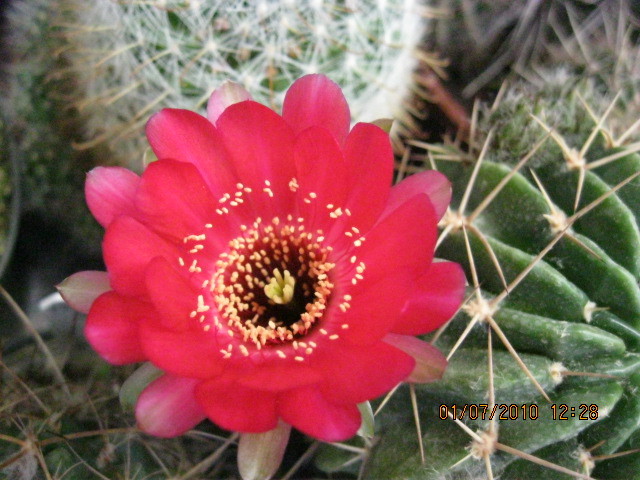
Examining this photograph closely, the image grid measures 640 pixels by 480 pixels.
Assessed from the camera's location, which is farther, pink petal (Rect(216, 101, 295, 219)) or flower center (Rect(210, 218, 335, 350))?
flower center (Rect(210, 218, 335, 350))

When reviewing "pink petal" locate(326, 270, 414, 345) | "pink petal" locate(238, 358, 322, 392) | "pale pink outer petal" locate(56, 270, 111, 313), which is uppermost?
"pink petal" locate(326, 270, 414, 345)

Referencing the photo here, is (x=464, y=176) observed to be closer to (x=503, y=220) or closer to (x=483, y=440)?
(x=503, y=220)

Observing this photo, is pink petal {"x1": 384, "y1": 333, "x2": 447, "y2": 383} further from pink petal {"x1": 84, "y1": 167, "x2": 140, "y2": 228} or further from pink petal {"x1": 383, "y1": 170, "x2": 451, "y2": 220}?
pink petal {"x1": 84, "y1": 167, "x2": 140, "y2": 228}

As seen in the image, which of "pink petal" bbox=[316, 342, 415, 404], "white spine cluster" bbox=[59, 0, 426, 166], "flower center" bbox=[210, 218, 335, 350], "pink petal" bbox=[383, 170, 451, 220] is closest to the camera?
"pink petal" bbox=[316, 342, 415, 404]

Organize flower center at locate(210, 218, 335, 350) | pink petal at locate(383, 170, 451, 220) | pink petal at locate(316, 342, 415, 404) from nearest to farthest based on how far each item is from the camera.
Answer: pink petal at locate(316, 342, 415, 404), pink petal at locate(383, 170, 451, 220), flower center at locate(210, 218, 335, 350)

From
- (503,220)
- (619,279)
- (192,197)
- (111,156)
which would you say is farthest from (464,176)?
(111,156)

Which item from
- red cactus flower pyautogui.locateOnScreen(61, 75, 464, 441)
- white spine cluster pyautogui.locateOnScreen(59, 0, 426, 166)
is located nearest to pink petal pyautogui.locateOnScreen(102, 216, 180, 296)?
red cactus flower pyautogui.locateOnScreen(61, 75, 464, 441)

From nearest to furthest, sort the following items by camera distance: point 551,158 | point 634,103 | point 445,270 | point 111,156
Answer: point 445,270 → point 551,158 → point 634,103 → point 111,156
